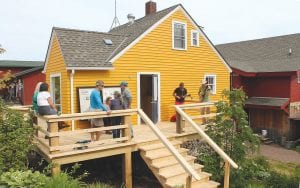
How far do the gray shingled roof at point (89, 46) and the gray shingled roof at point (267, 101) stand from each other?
39.3 feet

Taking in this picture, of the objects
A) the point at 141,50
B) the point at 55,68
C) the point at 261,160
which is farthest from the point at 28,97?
the point at 261,160

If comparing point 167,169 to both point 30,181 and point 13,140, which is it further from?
point 13,140

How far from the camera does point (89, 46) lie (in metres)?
12.1

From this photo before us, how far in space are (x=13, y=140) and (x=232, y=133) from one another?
630 cm

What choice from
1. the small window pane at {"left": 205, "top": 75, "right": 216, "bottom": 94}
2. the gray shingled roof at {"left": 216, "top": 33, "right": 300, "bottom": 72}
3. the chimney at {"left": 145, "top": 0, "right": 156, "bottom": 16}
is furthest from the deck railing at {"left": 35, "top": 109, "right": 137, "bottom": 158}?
the gray shingled roof at {"left": 216, "top": 33, "right": 300, "bottom": 72}

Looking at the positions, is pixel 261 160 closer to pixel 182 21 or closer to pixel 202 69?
pixel 202 69

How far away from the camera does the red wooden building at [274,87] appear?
2109 cm

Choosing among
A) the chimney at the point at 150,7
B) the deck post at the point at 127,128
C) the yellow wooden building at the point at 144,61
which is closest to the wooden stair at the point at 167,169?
the deck post at the point at 127,128

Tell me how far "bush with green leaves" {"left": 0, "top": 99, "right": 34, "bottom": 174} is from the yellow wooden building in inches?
147

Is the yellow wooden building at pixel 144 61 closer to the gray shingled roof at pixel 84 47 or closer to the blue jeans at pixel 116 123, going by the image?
the gray shingled roof at pixel 84 47

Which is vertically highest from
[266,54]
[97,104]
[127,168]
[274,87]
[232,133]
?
[266,54]

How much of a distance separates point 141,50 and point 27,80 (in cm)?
1314

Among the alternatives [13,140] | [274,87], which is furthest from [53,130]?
[274,87]

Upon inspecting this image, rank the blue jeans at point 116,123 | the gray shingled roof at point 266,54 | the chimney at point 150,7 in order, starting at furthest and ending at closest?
the gray shingled roof at point 266,54, the chimney at point 150,7, the blue jeans at point 116,123
